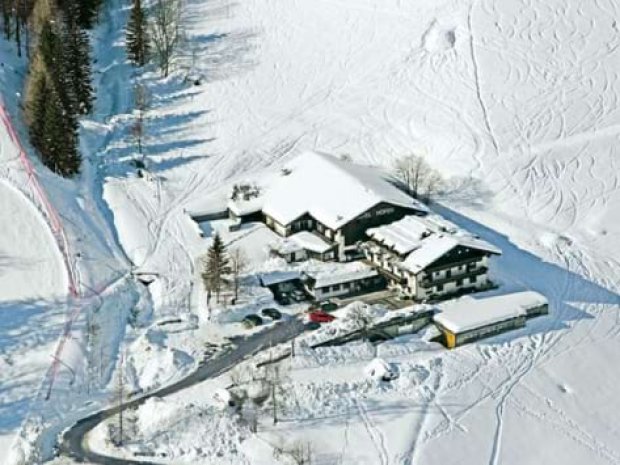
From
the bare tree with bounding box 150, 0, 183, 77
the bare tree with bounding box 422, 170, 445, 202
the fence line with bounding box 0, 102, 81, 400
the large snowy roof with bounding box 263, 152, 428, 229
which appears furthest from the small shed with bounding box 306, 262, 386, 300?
the bare tree with bounding box 150, 0, 183, 77

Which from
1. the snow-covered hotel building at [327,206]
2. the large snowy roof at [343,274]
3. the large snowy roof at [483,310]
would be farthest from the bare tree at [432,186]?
the large snowy roof at [483,310]

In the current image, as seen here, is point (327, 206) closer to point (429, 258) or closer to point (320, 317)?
point (429, 258)

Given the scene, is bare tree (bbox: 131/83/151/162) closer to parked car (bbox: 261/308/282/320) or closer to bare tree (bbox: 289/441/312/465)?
parked car (bbox: 261/308/282/320)

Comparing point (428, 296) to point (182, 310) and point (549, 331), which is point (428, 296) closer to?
point (549, 331)

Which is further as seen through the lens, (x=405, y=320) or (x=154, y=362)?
(x=405, y=320)

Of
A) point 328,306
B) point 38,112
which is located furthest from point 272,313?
point 38,112

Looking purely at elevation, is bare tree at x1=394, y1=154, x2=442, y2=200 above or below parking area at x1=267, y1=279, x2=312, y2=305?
above
